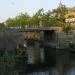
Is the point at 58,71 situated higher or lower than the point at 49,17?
lower

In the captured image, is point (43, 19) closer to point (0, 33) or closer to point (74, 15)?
point (74, 15)

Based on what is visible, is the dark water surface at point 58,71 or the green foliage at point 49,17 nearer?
the dark water surface at point 58,71

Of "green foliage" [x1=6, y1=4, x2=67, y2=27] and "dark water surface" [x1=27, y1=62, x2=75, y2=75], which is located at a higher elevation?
"green foliage" [x1=6, y1=4, x2=67, y2=27]

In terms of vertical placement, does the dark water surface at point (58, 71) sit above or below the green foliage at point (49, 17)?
below

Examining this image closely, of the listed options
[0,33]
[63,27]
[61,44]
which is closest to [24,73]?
[0,33]

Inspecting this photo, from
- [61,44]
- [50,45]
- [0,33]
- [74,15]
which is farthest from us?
[74,15]

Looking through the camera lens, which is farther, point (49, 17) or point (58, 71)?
point (49, 17)

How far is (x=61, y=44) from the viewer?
67.9 m

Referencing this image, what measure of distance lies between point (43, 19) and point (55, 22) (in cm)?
314

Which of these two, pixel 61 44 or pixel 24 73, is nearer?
pixel 24 73

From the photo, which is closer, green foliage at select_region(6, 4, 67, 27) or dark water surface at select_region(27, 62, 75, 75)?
dark water surface at select_region(27, 62, 75, 75)

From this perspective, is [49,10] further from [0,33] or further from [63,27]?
[0,33]

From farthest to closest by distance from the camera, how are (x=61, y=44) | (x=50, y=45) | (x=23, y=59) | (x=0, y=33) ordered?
(x=50, y=45) < (x=61, y=44) < (x=23, y=59) < (x=0, y=33)

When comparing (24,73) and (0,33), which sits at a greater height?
(0,33)
